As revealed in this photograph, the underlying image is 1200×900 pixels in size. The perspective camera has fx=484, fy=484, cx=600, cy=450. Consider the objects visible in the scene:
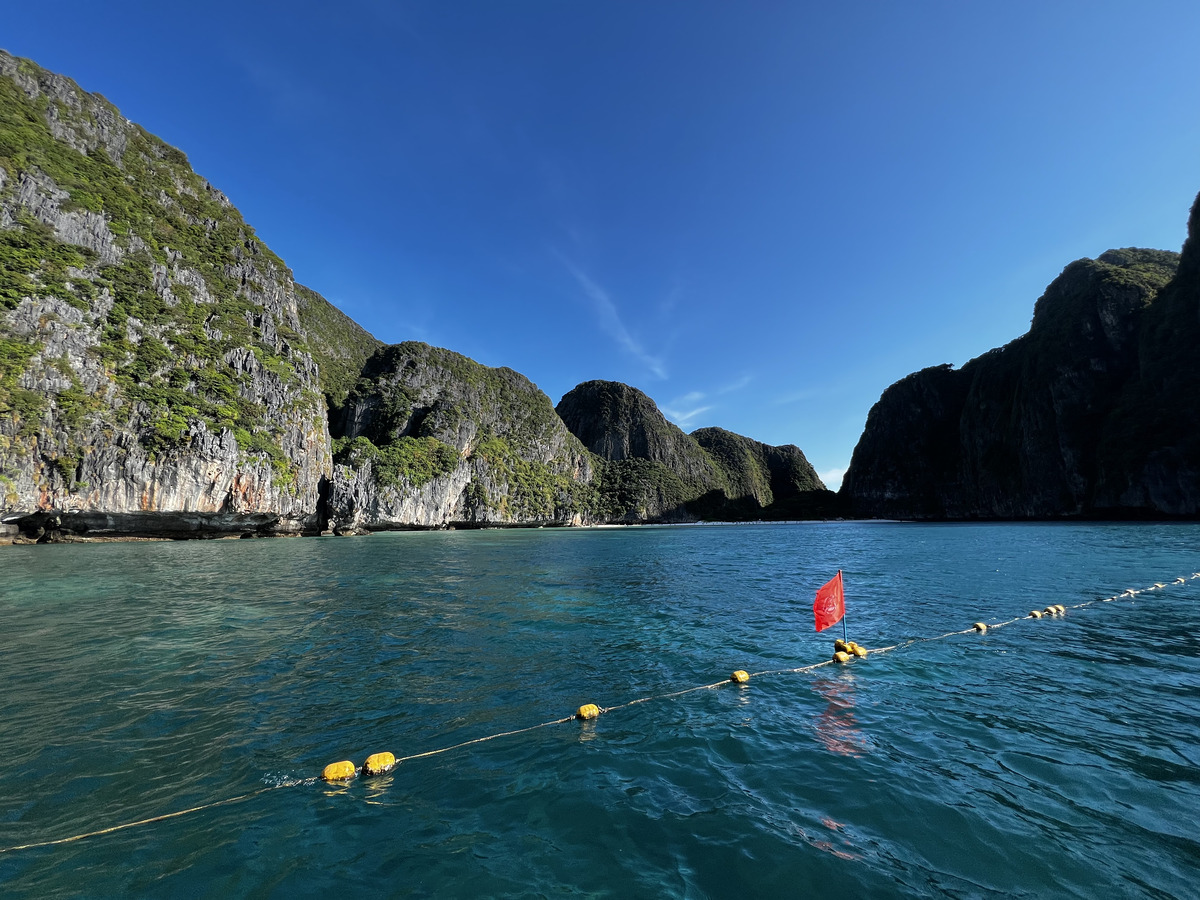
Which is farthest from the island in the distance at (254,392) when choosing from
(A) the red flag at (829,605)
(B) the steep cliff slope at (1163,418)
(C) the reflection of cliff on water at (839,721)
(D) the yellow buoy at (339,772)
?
(C) the reflection of cliff on water at (839,721)

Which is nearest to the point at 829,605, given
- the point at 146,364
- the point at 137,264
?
the point at 146,364

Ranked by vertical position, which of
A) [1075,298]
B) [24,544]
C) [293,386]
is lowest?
[24,544]

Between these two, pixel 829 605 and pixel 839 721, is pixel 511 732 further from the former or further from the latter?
pixel 829 605

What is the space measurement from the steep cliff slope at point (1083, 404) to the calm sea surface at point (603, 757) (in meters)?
116

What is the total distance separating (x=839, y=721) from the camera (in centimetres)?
766

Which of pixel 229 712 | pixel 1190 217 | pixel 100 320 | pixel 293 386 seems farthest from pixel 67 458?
pixel 1190 217

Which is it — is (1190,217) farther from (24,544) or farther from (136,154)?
(136,154)

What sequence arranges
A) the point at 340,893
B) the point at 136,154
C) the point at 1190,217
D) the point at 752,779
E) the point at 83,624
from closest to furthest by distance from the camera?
1. the point at 340,893
2. the point at 752,779
3. the point at 83,624
4. the point at 136,154
5. the point at 1190,217

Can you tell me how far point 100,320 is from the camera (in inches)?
2228

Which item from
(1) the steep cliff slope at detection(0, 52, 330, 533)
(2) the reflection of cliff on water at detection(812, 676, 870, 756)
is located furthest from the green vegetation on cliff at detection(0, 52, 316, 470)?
(2) the reflection of cliff on water at detection(812, 676, 870, 756)

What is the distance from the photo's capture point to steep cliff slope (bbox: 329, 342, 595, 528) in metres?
98.4

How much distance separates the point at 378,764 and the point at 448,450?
120m

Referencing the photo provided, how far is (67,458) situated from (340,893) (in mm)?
67905

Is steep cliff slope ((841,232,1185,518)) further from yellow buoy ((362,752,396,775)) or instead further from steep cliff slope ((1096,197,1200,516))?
yellow buoy ((362,752,396,775))
